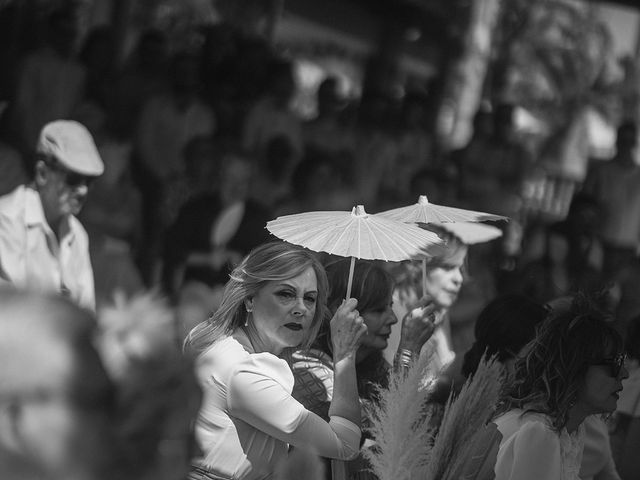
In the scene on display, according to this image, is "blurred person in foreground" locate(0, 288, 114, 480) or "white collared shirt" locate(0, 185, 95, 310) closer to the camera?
"blurred person in foreground" locate(0, 288, 114, 480)

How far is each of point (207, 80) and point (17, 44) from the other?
137cm

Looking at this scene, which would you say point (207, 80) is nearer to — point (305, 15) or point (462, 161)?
point (462, 161)

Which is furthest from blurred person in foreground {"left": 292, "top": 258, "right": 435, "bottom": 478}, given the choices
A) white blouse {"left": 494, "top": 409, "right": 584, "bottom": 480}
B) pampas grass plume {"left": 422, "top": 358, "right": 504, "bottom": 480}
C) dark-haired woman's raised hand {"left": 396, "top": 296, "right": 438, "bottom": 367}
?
pampas grass plume {"left": 422, "top": 358, "right": 504, "bottom": 480}

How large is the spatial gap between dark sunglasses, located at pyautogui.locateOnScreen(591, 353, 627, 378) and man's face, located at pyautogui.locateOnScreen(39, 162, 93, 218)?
2.31m

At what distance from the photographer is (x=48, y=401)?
45.6 inches

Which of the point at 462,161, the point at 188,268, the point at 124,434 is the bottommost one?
the point at 188,268

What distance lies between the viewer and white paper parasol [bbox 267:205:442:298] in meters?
3.48

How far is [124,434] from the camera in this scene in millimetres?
1218

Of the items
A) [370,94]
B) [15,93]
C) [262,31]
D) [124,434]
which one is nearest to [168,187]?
[15,93]

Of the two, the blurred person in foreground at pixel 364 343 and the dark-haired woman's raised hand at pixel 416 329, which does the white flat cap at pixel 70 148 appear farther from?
the dark-haired woman's raised hand at pixel 416 329

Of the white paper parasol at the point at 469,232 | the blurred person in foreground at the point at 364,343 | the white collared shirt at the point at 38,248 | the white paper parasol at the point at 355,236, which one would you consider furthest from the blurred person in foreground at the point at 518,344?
the white collared shirt at the point at 38,248

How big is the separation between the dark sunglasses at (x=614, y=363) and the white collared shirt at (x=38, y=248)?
1.95 m

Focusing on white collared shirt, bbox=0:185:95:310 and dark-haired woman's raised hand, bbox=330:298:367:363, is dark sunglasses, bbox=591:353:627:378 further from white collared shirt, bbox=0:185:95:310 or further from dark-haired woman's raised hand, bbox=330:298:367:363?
white collared shirt, bbox=0:185:95:310

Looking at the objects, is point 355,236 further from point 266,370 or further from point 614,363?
point 614,363
